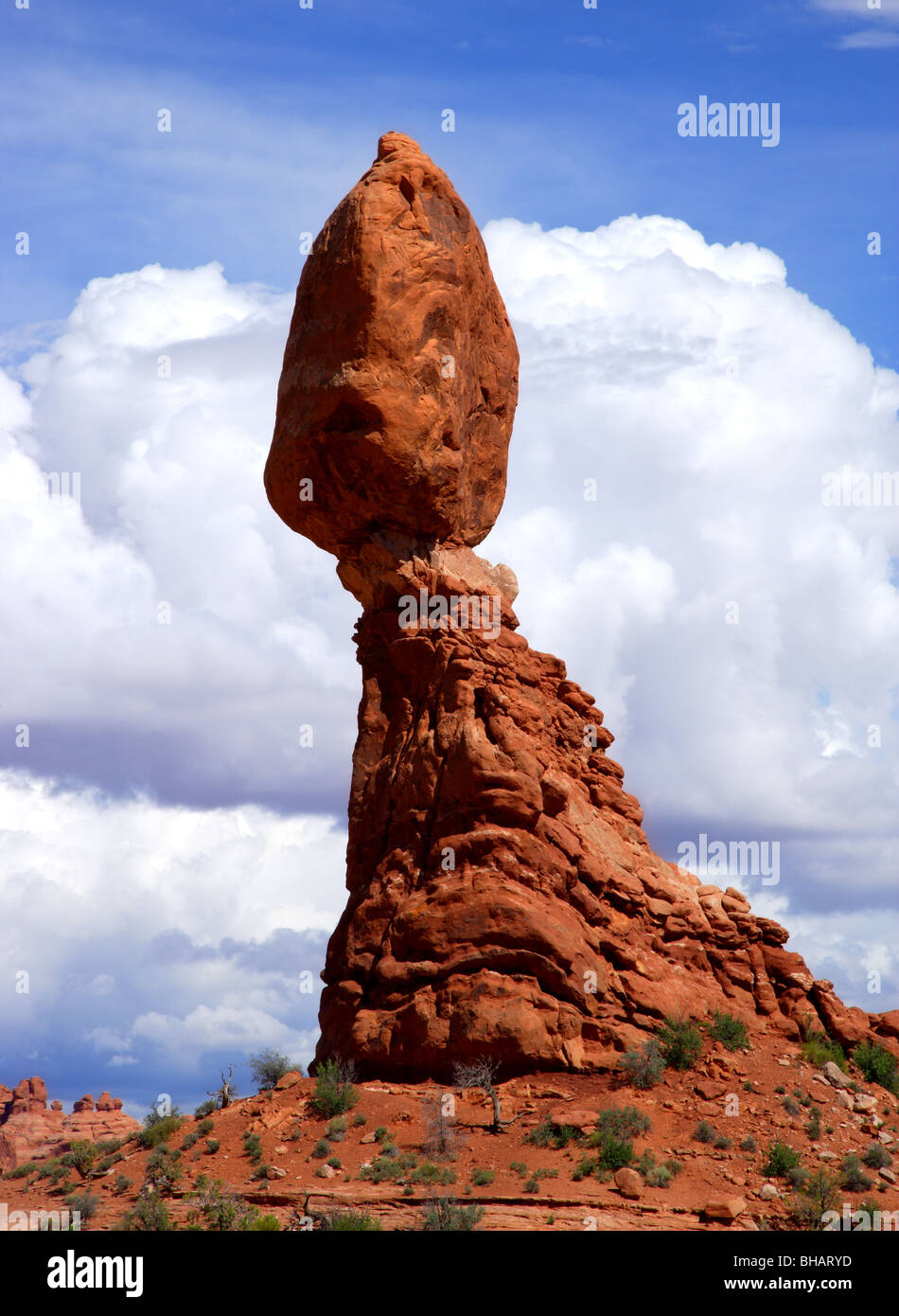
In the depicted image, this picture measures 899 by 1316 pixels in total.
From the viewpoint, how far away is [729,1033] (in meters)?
25.3

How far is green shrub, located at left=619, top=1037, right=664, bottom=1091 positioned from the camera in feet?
76.4

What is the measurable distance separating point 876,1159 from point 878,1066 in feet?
12.7

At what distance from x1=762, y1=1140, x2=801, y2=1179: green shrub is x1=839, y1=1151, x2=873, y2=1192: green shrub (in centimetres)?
75

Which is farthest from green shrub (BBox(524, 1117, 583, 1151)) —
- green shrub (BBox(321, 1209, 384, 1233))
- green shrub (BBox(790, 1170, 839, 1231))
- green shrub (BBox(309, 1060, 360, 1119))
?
green shrub (BBox(321, 1209, 384, 1233))

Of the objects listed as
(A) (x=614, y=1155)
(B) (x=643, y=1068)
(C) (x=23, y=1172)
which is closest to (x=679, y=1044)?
(B) (x=643, y=1068)

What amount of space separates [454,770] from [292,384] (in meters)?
7.94

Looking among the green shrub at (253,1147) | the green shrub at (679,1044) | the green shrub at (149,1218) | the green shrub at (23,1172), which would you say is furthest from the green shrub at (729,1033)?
the green shrub at (23,1172)

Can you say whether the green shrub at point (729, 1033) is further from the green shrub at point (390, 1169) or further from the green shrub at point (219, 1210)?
the green shrub at point (219, 1210)

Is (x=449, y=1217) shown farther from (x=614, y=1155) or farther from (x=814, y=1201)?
(x=814, y=1201)

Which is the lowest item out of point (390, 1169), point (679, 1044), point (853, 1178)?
point (853, 1178)

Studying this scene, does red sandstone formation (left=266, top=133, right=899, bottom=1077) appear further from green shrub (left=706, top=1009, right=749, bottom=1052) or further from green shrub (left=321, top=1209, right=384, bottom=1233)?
green shrub (left=321, top=1209, right=384, bottom=1233)

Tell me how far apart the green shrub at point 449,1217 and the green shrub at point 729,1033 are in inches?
287
